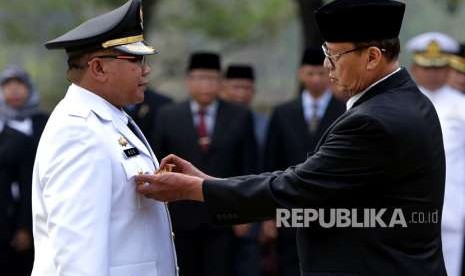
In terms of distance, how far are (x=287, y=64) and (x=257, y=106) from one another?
0.91 meters

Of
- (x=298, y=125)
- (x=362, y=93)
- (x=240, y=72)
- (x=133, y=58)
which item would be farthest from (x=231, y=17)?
(x=362, y=93)

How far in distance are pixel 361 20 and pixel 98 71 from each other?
114cm

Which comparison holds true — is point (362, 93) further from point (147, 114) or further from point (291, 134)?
point (147, 114)

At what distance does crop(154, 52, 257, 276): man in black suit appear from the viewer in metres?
9.50

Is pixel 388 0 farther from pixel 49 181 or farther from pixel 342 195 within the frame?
pixel 49 181

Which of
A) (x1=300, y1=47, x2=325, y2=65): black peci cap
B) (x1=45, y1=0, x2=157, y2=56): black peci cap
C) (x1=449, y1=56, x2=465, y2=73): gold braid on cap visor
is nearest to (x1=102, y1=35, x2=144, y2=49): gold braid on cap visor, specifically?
(x1=45, y1=0, x2=157, y2=56): black peci cap

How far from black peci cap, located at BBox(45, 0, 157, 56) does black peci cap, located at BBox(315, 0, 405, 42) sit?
81 centimetres

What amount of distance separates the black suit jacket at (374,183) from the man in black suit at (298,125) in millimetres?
4790

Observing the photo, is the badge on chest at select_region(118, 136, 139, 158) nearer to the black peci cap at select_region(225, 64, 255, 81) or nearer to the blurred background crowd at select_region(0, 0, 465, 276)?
the blurred background crowd at select_region(0, 0, 465, 276)

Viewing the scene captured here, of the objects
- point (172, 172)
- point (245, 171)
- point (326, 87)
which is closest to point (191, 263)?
point (245, 171)

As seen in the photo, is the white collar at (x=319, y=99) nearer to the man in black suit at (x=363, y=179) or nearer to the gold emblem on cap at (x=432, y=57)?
the gold emblem on cap at (x=432, y=57)

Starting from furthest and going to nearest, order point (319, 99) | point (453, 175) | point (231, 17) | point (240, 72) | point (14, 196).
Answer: point (231, 17) < point (240, 72) < point (14, 196) < point (319, 99) < point (453, 175)

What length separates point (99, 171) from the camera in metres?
4.56

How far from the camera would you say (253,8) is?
61.2 ft
